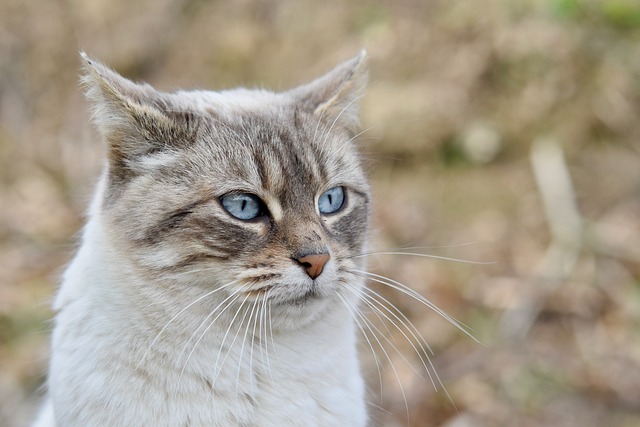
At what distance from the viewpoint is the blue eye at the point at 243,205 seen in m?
2.51

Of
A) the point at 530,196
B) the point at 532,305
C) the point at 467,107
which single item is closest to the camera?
the point at 532,305

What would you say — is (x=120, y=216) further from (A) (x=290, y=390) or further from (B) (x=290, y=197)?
(A) (x=290, y=390)

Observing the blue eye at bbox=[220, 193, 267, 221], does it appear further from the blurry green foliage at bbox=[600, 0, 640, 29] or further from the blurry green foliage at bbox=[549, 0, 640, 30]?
the blurry green foliage at bbox=[600, 0, 640, 29]

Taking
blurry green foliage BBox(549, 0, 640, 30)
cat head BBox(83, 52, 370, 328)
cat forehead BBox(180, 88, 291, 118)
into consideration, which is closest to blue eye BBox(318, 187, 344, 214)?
cat head BBox(83, 52, 370, 328)

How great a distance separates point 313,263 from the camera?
2.41 m

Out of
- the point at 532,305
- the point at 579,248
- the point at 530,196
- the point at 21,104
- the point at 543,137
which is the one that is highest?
the point at 21,104

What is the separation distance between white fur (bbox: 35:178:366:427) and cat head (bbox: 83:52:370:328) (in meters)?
0.13

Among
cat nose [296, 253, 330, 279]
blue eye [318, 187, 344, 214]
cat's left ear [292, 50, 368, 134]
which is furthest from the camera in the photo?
cat's left ear [292, 50, 368, 134]

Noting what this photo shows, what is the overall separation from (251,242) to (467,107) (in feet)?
13.7

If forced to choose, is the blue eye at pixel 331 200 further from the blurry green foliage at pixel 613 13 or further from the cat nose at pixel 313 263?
the blurry green foliage at pixel 613 13

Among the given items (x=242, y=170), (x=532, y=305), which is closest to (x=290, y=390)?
(x=242, y=170)

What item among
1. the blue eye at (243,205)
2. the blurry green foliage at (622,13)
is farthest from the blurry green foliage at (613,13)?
the blue eye at (243,205)

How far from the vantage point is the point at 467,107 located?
6.24 m

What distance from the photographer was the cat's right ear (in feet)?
7.91
